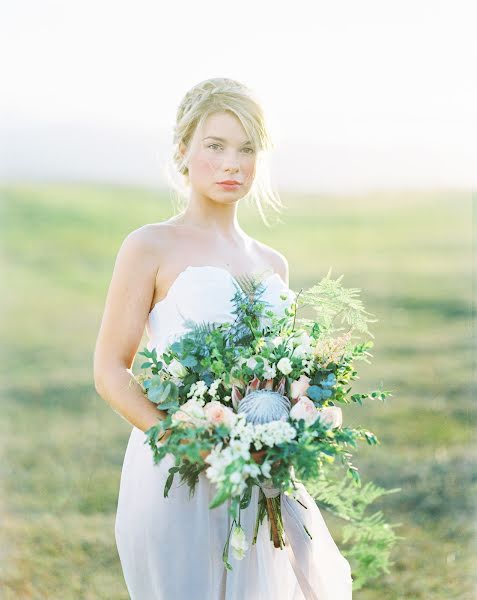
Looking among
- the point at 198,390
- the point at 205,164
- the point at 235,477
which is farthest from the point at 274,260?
the point at 235,477

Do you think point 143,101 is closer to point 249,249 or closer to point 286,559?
point 249,249

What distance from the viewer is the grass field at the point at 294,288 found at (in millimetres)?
5336

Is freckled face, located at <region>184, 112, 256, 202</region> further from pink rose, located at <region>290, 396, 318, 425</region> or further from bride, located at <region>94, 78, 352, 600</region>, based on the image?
pink rose, located at <region>290, 396, 318, 425</region>

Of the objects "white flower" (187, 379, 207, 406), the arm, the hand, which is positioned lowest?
the hand

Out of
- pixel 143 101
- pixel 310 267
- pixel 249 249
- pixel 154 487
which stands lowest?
pixel 154 487

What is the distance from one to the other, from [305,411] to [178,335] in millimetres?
535

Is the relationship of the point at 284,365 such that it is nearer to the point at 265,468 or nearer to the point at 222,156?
the point at 265,468

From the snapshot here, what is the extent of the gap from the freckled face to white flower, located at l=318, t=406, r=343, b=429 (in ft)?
2.50

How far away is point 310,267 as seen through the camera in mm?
7086

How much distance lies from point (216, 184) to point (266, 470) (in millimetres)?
977

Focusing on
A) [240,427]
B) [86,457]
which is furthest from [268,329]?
[86,457]

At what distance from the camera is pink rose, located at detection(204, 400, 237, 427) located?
2098 mm

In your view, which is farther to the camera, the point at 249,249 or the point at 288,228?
the point at 288,228

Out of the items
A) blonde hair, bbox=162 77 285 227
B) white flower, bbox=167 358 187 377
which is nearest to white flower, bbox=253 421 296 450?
white flower, bbox=167 358 187 377
